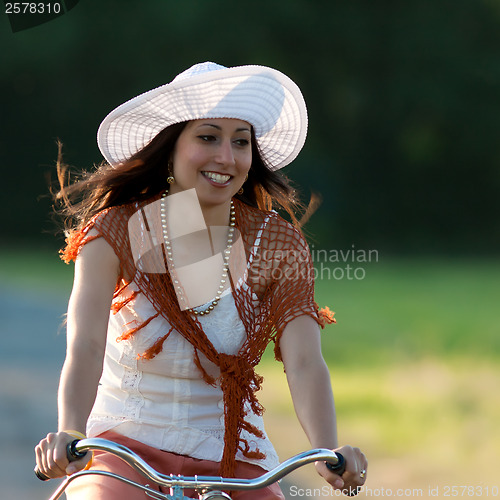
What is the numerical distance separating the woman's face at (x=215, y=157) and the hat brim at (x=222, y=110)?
0.03 meters

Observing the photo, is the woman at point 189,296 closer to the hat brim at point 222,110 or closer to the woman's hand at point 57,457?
the hat brim at point 222,110

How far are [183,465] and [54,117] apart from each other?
20.0 m

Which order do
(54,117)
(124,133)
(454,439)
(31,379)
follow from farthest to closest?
(54,117) < (31,379) < (454,439) < (124,133)

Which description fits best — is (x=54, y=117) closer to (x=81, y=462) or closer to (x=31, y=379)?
(x=31, y=379)

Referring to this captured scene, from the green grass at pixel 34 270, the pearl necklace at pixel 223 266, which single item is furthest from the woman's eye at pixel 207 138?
the green grass at pixel 34 270

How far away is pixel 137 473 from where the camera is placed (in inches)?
102

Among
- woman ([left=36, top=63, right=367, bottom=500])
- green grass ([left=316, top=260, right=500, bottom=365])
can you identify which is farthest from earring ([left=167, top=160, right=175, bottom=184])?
green grass ([left=316, top=260, right=500, bottom=365])

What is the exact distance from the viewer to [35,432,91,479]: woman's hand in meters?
2.15

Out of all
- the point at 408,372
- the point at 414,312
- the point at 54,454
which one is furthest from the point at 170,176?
the point at 414,312

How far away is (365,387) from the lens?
28.5 ft

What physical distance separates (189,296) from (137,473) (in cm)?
56

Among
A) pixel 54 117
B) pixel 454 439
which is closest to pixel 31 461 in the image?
pixel 454 439

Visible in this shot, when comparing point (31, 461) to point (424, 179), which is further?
point (424, 179)

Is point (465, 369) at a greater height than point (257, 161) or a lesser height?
greater
